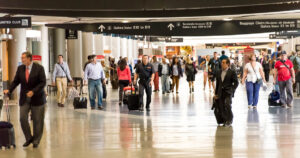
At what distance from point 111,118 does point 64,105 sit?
6224 millimetres

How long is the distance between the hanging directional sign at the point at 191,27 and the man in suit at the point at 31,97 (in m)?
15.5

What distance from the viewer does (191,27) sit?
27.0 metres

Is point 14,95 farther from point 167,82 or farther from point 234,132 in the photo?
point 234,132


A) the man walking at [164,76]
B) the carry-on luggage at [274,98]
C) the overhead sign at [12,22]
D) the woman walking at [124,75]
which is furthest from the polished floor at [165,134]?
the man walking at [164,76]

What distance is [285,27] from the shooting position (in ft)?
91.4

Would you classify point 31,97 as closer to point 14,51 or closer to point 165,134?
point 165,134

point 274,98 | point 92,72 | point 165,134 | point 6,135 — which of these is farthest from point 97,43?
point 6,135

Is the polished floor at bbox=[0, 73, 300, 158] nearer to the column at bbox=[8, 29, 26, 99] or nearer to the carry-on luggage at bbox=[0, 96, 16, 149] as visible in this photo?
the carry-on luggage at bbox=[0, 96, 16, 149]

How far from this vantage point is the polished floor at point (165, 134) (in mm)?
10281

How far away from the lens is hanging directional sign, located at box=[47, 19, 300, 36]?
26719 mm

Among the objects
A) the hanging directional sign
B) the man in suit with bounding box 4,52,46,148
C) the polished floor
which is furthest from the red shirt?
the man in suit with bounding box 4,52,46,148

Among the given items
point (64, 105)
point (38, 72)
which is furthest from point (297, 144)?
point (64, 105)

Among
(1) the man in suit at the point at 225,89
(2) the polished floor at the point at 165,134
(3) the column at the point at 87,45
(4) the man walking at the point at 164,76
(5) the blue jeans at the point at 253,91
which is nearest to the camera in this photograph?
(2) the polished floor at the point at 165,134

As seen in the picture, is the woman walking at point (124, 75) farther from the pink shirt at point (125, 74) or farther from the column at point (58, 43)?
the column at point (58, 43)
